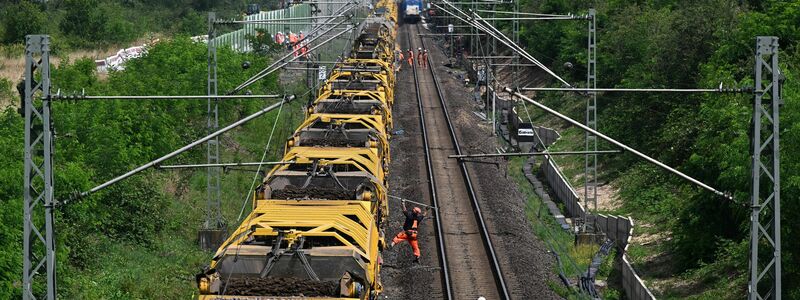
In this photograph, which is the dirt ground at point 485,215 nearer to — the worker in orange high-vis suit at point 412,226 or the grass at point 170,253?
the worker in orange high-vis suit at point 412,226

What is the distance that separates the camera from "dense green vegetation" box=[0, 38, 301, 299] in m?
23.7

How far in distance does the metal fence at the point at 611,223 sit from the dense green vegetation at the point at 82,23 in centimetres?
3054

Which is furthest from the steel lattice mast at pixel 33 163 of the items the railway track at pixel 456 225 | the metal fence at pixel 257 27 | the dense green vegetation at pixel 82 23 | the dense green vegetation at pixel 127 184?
the dense green vegetation at pixel 82 23

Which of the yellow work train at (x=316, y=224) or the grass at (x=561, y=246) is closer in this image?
the yellow work train at (x=316, y=224)

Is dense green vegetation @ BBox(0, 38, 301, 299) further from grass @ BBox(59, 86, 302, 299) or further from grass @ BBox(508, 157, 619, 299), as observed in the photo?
grass @ BBox(508, 157, 619, 299)

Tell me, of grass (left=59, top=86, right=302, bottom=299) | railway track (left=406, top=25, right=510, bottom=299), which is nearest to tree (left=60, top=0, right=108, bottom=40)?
railway track (left=406, top=25, right=510, bottom=299)

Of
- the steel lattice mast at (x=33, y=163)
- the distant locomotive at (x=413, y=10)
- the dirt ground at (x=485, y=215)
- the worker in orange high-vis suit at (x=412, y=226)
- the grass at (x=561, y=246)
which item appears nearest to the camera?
the steel lattice mast at (x=33, y=163)

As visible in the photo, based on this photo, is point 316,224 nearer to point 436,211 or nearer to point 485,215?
point 436,211

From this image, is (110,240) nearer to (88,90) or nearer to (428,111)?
(88,90)

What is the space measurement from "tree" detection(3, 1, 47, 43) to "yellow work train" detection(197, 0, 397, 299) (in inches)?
1434

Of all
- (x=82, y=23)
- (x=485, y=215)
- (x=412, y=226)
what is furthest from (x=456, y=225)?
(x=82, y=23)

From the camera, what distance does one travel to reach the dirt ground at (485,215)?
2616 centimetres

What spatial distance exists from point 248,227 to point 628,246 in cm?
1539

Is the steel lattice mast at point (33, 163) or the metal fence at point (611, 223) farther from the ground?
the steel lattice mast at point (33, 163)
